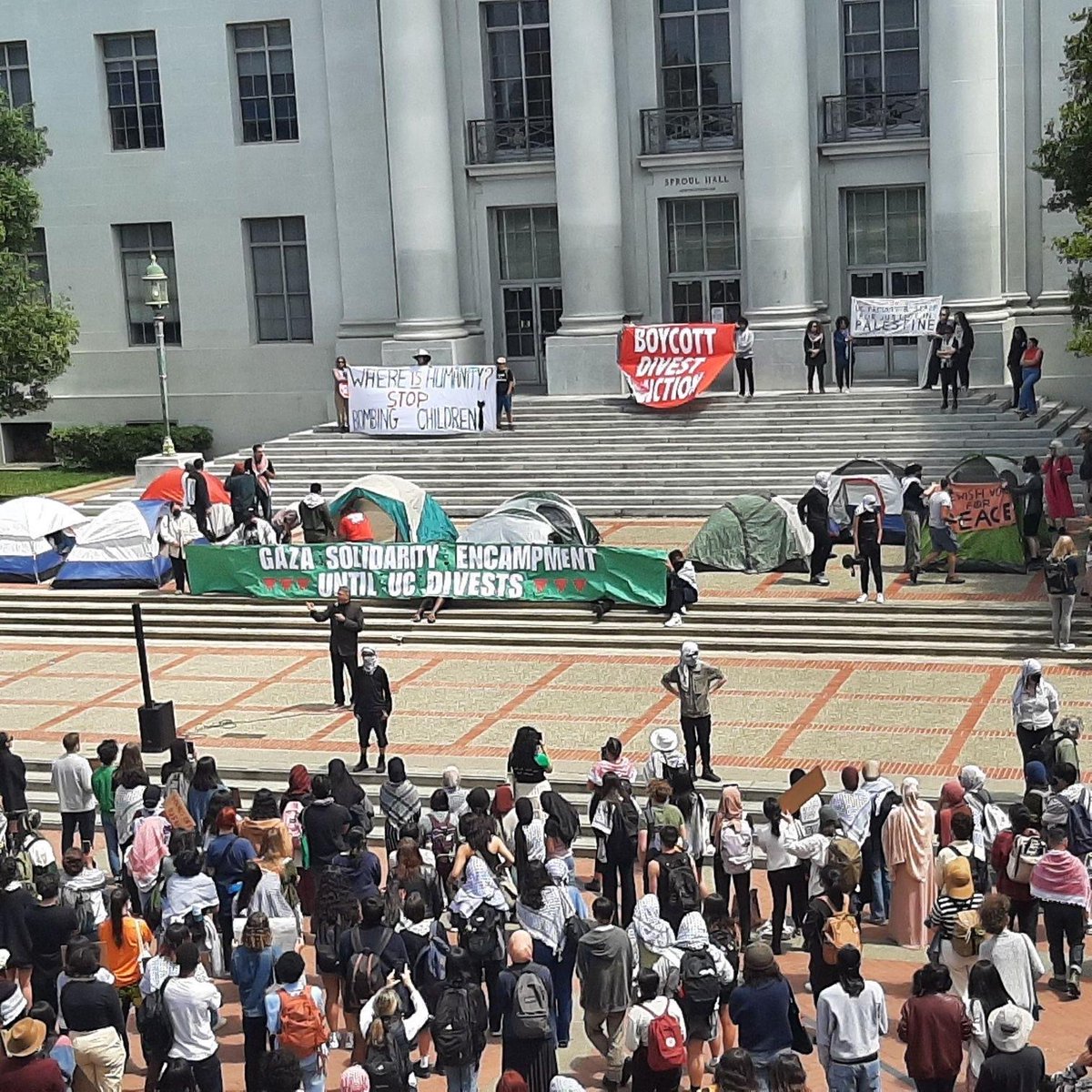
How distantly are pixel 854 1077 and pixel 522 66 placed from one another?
3197 centimetres

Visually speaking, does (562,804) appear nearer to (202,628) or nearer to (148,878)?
(148,878)

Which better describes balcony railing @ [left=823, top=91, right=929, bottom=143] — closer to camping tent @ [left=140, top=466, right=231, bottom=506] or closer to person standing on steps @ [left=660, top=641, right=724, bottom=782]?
camping tent @ [left=140, top=466, right=231, bottom=506]

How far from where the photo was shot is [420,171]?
125 ft

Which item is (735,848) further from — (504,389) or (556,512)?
(504,389)

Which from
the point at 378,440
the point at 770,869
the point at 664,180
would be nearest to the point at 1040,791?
the point at 770,869

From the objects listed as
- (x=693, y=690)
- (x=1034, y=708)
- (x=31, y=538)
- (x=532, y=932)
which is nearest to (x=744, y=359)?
(x=31, y=538)

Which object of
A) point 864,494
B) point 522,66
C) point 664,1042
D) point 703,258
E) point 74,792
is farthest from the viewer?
point 522,66

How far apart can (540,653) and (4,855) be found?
450 inches

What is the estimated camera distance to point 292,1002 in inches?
421

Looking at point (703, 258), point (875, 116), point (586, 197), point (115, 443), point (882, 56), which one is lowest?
point (115, 443)

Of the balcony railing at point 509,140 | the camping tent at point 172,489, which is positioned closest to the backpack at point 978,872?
the camping tent at point 172,489

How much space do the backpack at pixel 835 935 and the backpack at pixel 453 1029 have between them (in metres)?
2.49

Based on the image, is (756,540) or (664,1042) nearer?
(664,1042)

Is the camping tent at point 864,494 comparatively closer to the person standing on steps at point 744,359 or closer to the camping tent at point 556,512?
the camping tent at point 556,512
